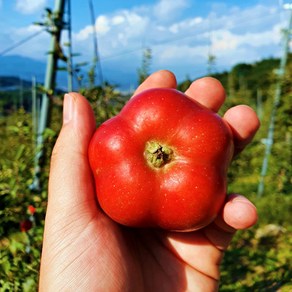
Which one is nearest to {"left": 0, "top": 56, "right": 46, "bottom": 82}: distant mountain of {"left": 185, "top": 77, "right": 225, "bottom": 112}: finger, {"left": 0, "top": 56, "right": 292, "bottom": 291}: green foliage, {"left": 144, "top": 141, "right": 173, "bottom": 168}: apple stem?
{"left": 0, "top": 56, "right": 292, "bottom": 291}: green foliage

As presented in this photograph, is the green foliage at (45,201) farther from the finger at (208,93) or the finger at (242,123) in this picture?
the finger at (242,123)

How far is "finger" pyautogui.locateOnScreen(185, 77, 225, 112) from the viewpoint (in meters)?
1.76

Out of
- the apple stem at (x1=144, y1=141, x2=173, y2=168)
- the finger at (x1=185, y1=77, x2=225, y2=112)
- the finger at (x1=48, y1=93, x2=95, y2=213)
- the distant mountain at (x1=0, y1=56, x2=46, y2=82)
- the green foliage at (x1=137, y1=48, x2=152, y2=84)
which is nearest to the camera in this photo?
the apple stem at (x1=144, y1=141, x2=173, y2=168)

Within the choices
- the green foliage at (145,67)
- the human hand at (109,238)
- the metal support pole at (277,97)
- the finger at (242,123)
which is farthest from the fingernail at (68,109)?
the metal support pole at (277,97)

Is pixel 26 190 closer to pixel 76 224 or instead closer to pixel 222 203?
pixel 76 224

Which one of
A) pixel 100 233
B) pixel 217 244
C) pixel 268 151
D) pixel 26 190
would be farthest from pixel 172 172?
pixel 268 151

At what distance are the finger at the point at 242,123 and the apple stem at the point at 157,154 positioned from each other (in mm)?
370

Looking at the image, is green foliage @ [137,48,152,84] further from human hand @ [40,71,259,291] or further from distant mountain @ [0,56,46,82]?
distant mountain @ [0,56,46,82]

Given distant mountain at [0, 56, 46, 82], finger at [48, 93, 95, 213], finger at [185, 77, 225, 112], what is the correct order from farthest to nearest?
distant mountain at [0, 56, 46, 82] → finger at [185, 77, 225, 112] → finger at [48, 93, 95, 213]

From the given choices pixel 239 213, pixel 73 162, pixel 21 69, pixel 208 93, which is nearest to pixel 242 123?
pixel 208 93

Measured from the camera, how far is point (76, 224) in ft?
4.74

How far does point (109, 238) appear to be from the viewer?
4.87ft

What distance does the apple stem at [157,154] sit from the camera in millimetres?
1316

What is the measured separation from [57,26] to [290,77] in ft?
10.9
